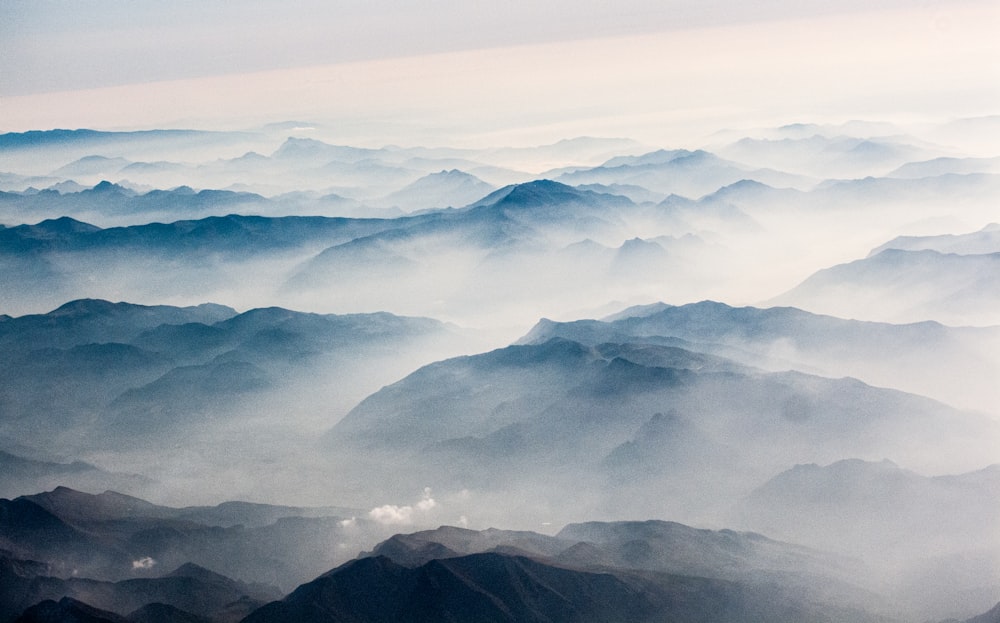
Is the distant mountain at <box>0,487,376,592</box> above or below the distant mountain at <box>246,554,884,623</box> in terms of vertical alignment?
above

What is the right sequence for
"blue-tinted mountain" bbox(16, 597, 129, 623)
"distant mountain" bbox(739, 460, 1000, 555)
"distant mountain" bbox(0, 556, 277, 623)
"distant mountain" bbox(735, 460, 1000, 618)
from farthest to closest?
1. "distant mountain" bbox(739, 460, 1000, 555)
2. "distant mountain" bbox(735, 460, 1000, 618)
3. "distant mountain" bbox(0, 556, 277, 623)
4. "blue-tinted mountain" bbox(16, 597, 129, 623)

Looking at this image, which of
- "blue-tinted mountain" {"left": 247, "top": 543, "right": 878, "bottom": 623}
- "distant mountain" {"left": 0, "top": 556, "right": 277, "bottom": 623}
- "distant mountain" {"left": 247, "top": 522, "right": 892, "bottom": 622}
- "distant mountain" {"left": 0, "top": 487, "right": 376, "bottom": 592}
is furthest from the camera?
"distant mountain" {"left": 0, "top": 487, "right": 376, "bottom": 592}

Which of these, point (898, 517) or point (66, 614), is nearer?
point (66, 614)

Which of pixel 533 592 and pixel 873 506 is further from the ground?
pixel 873 506

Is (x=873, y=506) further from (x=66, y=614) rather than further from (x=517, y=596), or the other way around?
(x=66, y=614)

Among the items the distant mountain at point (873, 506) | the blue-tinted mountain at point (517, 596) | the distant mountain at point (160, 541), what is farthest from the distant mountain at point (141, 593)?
the distant mountain at point (873, 506)

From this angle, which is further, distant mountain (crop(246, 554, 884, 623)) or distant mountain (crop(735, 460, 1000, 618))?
distant mountain (crop(735, 460, 1000, 618))

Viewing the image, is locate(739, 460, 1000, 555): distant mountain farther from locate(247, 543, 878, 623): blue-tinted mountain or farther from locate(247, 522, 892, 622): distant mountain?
locate(247, 543, 878, 623): blue-tinted mountain

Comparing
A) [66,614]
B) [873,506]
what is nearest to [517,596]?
[66,614]

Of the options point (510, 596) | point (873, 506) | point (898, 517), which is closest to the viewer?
point (510, 596)

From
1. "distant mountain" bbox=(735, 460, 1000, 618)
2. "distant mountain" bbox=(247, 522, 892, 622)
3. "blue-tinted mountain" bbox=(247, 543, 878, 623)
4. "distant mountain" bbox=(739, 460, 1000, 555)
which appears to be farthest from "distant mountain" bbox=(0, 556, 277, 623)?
"distant mountain" bbox=(735, 460, 1000, 618)

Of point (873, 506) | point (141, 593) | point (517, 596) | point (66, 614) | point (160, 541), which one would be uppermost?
point (160, 541)

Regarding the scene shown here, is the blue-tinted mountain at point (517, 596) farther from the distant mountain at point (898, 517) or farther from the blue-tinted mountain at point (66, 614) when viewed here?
the distant mountain at point (898, 517)
